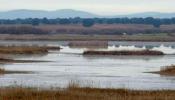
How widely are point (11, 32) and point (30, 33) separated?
5218 mm

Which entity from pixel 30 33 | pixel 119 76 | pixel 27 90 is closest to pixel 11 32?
pixel 30 33

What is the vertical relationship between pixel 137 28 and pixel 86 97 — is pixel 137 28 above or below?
below

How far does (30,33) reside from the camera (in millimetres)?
152875

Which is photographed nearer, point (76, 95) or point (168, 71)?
point (76, 95)

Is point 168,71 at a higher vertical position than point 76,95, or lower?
lower

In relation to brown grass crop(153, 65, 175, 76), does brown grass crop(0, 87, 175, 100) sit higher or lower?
higher

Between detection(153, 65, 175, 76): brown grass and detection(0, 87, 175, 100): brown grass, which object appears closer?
detection(0, 87, 175, 100): brown grass

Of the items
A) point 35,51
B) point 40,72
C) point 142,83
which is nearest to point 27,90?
point 142,83

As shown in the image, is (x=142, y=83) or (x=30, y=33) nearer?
(x=142, y=83)

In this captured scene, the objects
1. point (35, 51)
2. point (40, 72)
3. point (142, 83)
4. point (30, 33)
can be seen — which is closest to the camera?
point (142, 83)

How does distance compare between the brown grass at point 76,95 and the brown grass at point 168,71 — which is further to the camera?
the brown grass at point 168,71

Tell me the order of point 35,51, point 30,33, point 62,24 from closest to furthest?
point 35,51 → point 30,33 → point 62,24

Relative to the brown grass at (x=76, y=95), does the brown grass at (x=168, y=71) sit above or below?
below

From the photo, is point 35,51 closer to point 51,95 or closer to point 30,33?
point 51,95
